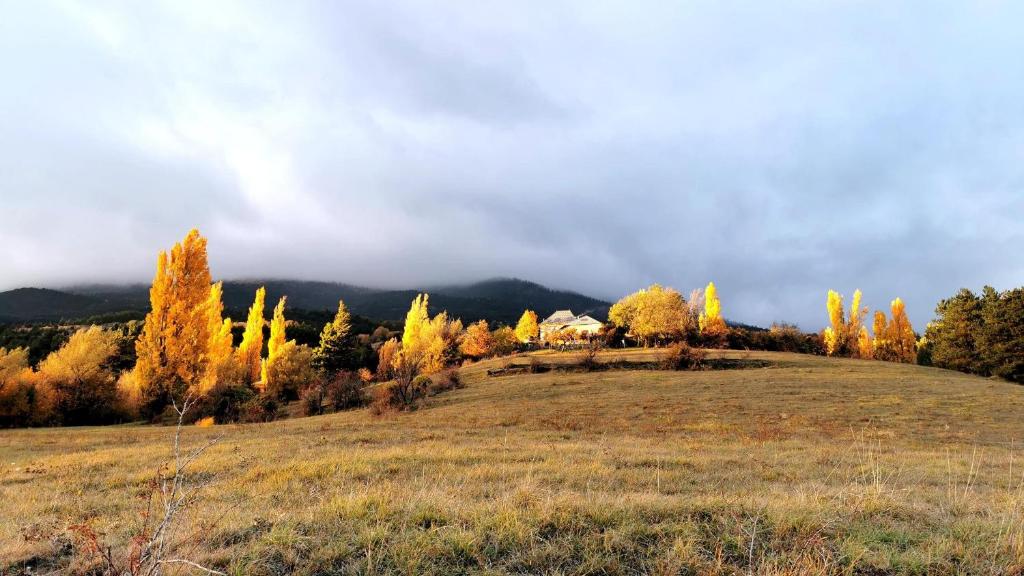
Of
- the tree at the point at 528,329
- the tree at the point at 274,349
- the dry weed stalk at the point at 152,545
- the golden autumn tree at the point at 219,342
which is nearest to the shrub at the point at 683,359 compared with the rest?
the tree at the point at 274,349

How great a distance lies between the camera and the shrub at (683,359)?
42031mm

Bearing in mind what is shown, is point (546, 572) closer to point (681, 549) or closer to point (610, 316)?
point (681, 549)

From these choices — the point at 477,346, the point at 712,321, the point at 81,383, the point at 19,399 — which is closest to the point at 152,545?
the point at 19,399

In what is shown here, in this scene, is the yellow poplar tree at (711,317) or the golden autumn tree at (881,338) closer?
the yellow poplar tree at (711,317)

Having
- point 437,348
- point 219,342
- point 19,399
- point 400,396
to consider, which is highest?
point 219,342

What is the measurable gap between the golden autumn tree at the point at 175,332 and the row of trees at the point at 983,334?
69.8 meters

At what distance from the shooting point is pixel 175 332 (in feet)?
96.5

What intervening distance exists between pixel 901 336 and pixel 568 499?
97106 millimetres

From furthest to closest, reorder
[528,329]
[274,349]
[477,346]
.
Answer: [528,329], [477,346], [274,349]

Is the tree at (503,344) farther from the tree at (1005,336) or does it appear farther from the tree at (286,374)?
the tree at (1005,336)

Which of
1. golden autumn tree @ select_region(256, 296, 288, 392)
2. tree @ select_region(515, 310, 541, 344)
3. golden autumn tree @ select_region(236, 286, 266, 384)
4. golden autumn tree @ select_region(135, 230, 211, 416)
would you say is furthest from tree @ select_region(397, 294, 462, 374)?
tree @ select_region(515, 310, 541, 344)

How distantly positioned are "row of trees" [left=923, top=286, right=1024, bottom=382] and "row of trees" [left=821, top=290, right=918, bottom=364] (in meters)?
16.2

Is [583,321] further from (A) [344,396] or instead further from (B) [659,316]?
(A) [344,396]

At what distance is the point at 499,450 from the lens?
1198 centimetres
